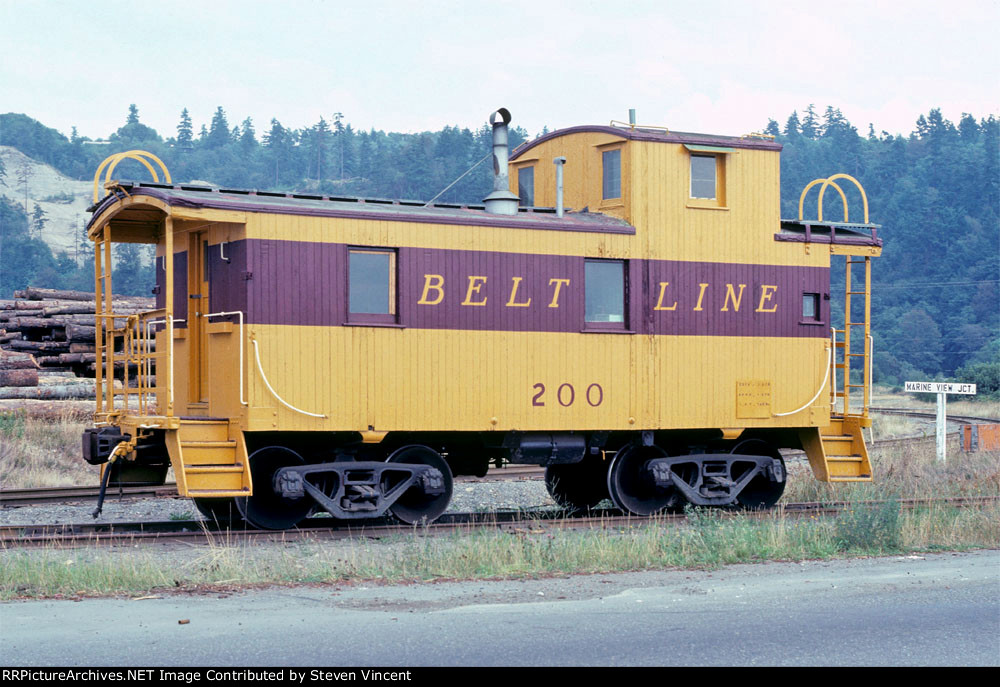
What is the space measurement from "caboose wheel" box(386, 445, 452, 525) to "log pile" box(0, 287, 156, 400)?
Result: 439 inches

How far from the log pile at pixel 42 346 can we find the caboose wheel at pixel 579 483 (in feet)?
34.8

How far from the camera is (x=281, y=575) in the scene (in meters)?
10.4

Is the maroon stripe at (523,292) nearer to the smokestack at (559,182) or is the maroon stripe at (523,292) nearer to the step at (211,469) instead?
the smokestack at (559,182)

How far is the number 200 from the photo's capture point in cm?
1504

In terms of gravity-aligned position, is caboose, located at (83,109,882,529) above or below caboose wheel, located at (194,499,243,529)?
above

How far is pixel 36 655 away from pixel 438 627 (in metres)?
2.51

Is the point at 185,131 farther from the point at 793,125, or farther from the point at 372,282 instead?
the point at 372,282

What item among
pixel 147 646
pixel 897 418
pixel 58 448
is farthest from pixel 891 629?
pixel 897 418

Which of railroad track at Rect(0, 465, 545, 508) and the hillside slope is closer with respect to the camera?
railroad track at Rect(0, 465, 545, 508)

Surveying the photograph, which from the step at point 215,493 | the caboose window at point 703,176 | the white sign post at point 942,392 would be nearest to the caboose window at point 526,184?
the caboose window at point 703,176

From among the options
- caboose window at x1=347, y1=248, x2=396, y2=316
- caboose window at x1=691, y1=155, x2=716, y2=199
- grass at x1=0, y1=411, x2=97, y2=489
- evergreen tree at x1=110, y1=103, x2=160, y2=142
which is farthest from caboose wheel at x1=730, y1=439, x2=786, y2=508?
evergreen tree at x1=110, y1=103, x2=160, y2=142

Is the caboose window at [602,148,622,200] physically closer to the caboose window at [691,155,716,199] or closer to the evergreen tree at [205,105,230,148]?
the caboose window at [691,155,716,199]

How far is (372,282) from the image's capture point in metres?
14.2

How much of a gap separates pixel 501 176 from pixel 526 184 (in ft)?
7.51
